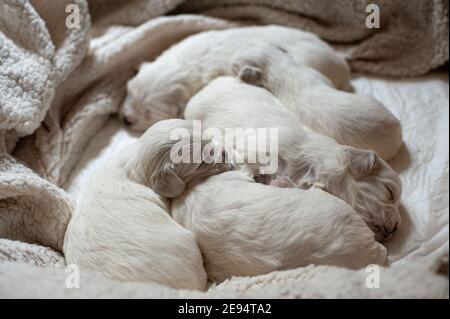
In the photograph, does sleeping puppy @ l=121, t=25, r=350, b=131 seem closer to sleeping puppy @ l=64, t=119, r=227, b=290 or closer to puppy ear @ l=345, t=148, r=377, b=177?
sleeping puppy @ l=64, t=119, r=227, b=290

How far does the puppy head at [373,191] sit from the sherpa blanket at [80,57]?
338 millimetres

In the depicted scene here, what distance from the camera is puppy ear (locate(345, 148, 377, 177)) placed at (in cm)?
142

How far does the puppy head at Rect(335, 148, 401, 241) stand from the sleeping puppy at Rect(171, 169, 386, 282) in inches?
4.6

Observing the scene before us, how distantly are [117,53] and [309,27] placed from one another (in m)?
0.83

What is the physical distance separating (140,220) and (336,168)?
0.54m

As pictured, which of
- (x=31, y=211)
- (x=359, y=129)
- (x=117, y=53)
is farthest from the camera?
(x=117, y=53)

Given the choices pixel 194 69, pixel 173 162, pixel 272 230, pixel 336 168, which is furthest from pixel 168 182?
pixel 194 69

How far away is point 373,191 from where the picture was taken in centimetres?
142

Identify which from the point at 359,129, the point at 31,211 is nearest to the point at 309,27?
the point at 359,129

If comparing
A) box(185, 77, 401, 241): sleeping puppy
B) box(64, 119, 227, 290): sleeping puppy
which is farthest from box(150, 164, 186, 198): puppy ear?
box(185, 77, 401, 241): sleeping puppy

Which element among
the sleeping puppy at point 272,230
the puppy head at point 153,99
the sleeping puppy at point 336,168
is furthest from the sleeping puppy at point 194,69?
the sleeping puppy at point 272,230

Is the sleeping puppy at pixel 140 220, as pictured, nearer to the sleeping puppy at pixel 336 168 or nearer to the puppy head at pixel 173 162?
the puppy head at pixel 173 162
